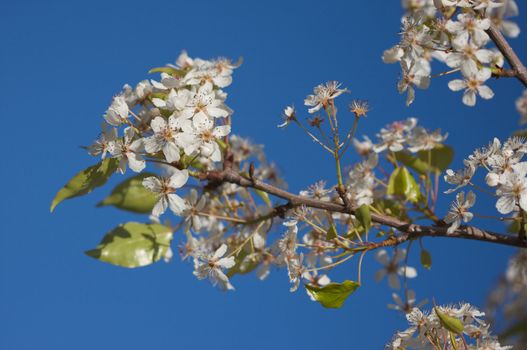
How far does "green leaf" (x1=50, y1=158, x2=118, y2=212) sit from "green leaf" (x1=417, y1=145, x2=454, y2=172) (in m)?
1.18

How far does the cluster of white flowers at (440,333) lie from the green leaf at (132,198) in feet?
3.67

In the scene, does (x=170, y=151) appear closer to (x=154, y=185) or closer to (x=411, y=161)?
(x=154, y=185)

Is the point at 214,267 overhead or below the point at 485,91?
below

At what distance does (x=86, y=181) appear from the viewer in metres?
1.96

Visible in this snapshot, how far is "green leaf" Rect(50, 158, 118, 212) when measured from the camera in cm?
192

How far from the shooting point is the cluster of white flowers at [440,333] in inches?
69.4

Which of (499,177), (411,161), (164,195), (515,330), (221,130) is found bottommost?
(499,177)

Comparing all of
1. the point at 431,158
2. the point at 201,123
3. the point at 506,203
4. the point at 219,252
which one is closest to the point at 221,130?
the point at 201,123

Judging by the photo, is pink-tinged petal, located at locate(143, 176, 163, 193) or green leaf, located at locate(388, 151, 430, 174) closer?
pink-tinged petal, located at locate(143, 176, 163, 193)

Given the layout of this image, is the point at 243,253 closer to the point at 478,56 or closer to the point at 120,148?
the point at 120,148

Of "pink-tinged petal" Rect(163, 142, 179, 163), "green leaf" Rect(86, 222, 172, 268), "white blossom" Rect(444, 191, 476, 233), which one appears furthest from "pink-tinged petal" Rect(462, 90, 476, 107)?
"green leaf" Rect(86, 222, 172, 268)

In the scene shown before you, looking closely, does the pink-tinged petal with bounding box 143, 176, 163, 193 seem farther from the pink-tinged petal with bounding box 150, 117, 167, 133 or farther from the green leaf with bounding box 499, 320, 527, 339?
the green leaf with bounding box 499, 320, 527, 339

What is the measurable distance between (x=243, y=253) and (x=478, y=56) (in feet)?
3.42

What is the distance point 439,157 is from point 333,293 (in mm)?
901
